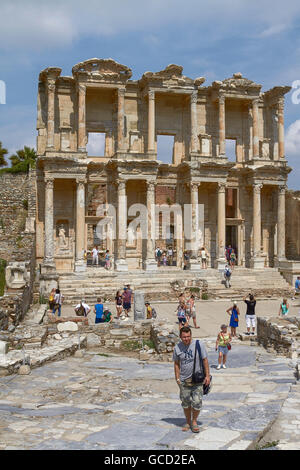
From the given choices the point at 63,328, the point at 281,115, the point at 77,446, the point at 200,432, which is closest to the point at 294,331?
the point at 63,328

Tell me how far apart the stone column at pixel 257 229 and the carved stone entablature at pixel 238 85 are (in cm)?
589

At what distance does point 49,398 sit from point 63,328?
21.3 ft

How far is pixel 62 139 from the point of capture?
2783cm

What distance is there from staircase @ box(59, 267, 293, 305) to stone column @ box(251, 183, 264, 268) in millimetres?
1758

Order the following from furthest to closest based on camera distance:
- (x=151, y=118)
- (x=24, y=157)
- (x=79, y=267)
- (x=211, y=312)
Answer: (x=24, y=157), (x=151, y=118), (x=79, y=267), (x=211, y=312)

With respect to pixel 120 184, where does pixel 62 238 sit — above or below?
below

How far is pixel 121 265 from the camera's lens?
86.6ft

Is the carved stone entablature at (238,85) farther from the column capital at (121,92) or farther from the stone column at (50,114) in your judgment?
the stone column at (50,114)

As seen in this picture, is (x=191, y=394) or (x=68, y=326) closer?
(x=191, y=394)

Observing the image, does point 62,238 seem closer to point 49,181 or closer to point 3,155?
point 49,181

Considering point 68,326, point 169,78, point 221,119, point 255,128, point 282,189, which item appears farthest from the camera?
point 282,189

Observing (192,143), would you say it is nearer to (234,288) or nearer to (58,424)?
(234,288)

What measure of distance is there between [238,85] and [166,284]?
13299 millimetres

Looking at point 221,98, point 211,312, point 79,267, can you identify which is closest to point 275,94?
point 221,98
